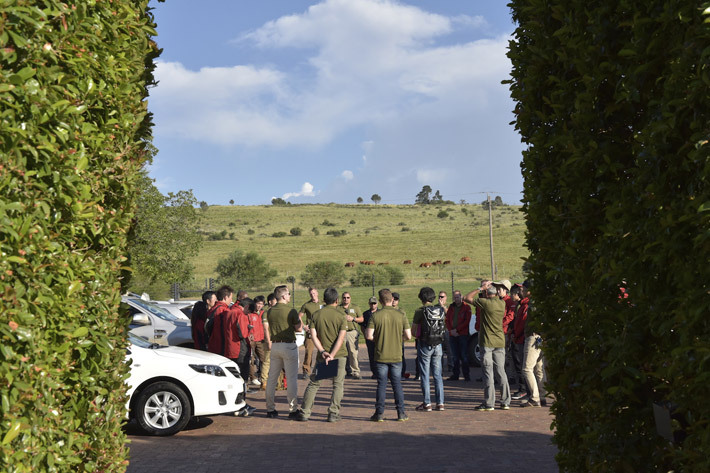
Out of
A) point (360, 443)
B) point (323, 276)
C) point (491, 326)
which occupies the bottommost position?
point (360, 443)

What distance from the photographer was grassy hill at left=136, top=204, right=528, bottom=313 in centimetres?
6419

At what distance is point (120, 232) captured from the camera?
16.8 feet

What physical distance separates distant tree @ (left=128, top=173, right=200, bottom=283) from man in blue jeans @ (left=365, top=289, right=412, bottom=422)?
949 inches

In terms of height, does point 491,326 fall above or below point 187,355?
above

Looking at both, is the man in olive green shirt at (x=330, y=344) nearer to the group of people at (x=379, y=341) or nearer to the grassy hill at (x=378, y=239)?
the group of people at (x=379, y=341)

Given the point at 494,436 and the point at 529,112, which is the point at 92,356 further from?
the point at 494,436

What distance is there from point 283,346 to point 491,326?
11.6 ft

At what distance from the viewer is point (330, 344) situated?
1123 centimetres

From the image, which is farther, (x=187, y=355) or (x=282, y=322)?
(x=282, y=322)

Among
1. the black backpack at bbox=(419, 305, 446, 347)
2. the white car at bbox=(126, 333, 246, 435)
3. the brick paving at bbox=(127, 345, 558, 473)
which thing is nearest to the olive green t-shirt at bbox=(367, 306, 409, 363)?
the black backpack at bbox=(419, 305, 446, 347)

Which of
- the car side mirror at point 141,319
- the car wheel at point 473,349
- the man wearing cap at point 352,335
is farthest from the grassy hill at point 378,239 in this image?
the car wheel at point 473,349

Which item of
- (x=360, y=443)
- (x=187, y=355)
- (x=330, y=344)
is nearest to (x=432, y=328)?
(x=330, y=344)

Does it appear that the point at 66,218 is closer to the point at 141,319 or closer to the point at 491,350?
the point at 491,350

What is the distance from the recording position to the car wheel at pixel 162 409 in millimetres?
10188
